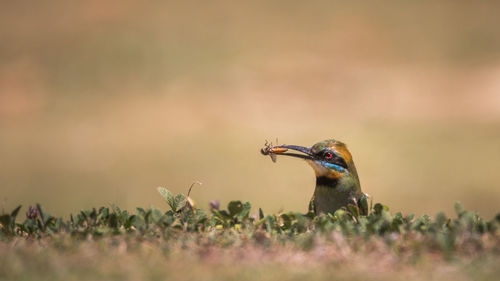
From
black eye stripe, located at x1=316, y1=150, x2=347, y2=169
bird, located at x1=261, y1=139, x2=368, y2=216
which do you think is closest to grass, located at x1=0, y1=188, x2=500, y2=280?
bird, located at x1=261, y1=139, x2=368, y2=216

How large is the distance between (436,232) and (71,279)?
1737 millimetres

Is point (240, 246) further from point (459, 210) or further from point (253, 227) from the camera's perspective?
point (459, 210)

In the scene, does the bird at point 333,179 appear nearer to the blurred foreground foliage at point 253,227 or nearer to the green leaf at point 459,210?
the blurred foreground foliage at point 253,227

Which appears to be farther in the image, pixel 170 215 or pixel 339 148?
pixel 339 148

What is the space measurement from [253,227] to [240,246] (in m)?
0.44

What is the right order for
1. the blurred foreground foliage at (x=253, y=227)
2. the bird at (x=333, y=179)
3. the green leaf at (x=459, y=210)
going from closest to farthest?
the blurred foreground foliage at (x=253, y=227)
the green leaf at (x=459, y=210)
the bird at (x=333, y=179)

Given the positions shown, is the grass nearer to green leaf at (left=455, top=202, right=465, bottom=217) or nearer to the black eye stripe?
green leaf at (left=455, top=202, right=465, bottom=217)

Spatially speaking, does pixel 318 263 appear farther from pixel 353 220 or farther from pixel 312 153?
pixel 312 153

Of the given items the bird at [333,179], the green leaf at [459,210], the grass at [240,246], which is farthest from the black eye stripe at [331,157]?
the green leaf at [459,210]

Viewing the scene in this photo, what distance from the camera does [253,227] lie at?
3.69 metres

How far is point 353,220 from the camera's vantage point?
3.80 meters

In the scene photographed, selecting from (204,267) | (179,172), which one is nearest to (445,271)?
(204,267)

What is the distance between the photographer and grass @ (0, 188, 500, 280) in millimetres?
2697

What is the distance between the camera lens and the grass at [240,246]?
8.85ft
